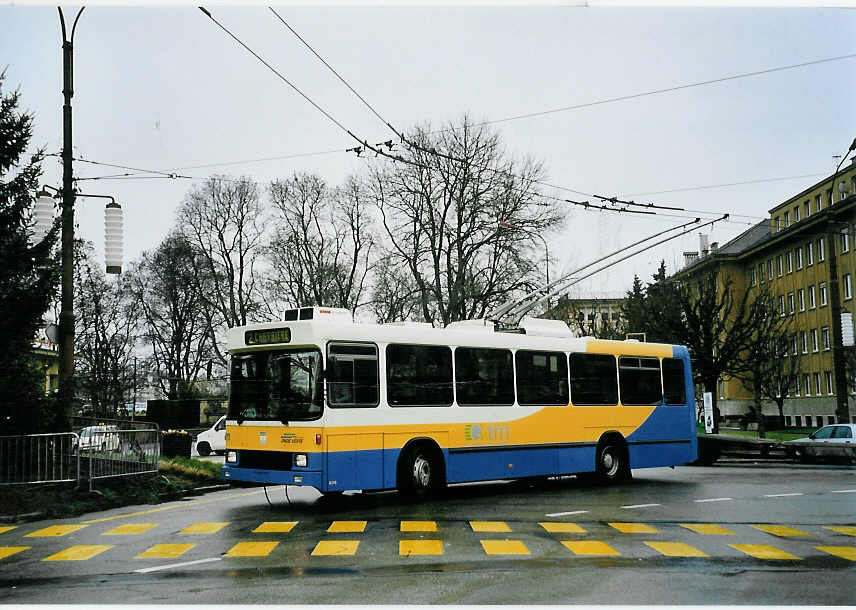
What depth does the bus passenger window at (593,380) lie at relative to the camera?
16969mm

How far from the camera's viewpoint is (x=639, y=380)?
716 inches

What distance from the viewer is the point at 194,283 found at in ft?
133

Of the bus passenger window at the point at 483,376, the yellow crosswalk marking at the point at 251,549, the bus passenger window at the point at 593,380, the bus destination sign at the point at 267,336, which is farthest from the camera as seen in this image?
the bus passenger window at the point at 593,380

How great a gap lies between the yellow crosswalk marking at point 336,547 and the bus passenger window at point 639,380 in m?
9.07

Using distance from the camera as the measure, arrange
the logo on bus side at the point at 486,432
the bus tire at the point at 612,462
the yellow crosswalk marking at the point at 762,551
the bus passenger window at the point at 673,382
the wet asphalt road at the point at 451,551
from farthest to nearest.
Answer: the bus passenger window at the point at 673,382
the bus tire at the point at 612,462
the logo on bus side at the point at 486,432
the yellow crosswalk marking at the point at 762,551
the wet asphalt road at the point at 451,551

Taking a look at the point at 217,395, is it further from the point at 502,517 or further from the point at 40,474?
the point at 502,517

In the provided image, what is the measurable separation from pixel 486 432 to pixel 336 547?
5822mm

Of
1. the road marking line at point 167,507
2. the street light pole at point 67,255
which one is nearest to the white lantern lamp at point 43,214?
the street light pole at point 67,255

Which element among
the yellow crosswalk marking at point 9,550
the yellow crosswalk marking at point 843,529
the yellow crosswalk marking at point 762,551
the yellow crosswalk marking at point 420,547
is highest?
the yellow crosswalk marking at point 9,550

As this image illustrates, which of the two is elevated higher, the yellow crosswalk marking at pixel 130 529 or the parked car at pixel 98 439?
the parked car at pixel 98 439

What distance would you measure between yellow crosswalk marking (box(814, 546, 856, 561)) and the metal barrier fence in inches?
427

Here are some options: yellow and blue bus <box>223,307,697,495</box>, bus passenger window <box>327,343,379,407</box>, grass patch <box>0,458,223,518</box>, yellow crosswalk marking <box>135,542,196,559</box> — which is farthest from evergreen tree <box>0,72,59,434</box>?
yellow crosswalk marking <box>135,542,196,559</box>

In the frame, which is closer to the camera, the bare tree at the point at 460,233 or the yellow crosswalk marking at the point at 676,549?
the yellow crosswalk marking at the point at 676,549

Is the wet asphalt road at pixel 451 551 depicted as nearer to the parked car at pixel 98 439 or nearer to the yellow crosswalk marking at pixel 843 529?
the yellow crosswalk marking at pixel 843 529
